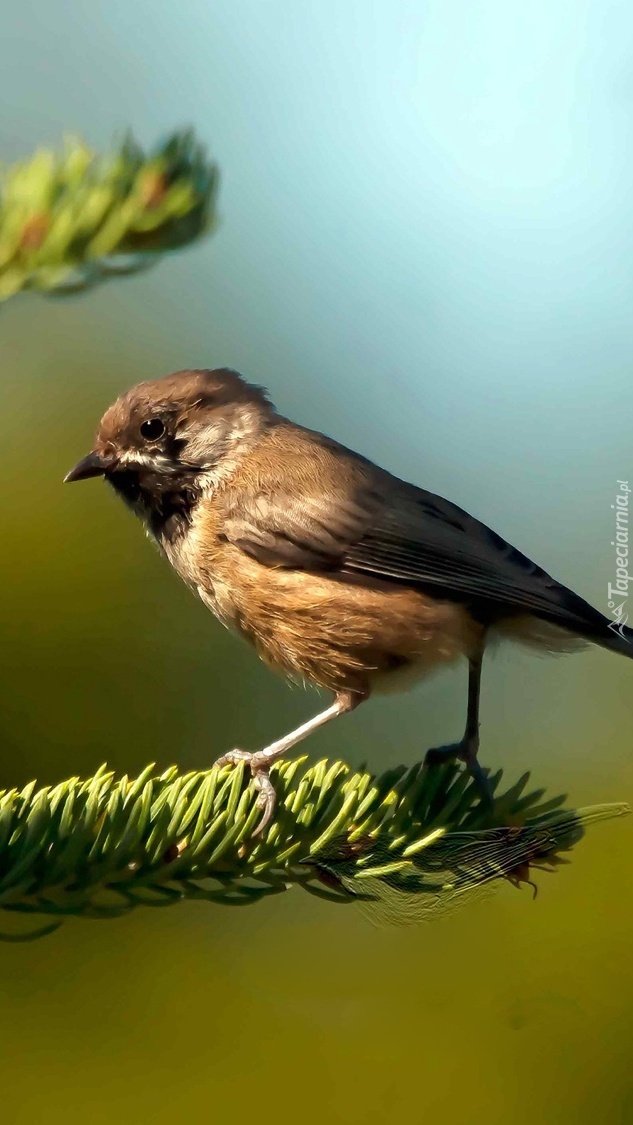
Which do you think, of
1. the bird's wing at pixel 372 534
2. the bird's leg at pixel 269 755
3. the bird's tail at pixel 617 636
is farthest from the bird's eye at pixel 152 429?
the bird's tail at pixel 617 636

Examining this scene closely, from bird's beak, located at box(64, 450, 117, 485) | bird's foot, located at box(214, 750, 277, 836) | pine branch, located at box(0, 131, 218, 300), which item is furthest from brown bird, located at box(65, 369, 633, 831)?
pine branch, located at box(0, 131, 218, 300)

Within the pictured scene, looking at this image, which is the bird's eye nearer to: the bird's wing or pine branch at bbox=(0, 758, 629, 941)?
the bird's wing

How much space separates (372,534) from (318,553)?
0.11 m

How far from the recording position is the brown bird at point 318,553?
1.92 meters

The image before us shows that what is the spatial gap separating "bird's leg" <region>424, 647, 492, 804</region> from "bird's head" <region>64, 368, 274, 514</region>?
0.61 m

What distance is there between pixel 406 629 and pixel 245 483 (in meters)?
0.42

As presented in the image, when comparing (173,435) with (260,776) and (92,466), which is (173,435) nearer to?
(92,466)

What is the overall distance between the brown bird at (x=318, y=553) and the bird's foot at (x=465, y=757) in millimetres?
13

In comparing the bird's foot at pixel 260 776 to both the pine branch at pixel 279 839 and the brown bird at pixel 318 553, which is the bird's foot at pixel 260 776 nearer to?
the pine branch at pixel 279 839

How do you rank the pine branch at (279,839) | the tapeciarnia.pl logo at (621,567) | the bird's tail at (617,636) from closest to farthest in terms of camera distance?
the pine branch at (279,839) → the bird's tail at (617,636) → the tapeciarnia.pl logo at (621,567)

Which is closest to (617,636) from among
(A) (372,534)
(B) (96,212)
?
(A) (372,534)

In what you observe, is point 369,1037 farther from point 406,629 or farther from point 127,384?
point 127,384

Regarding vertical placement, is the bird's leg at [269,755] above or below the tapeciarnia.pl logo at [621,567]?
below

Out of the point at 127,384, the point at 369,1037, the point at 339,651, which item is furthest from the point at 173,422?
the point at 369,1037
